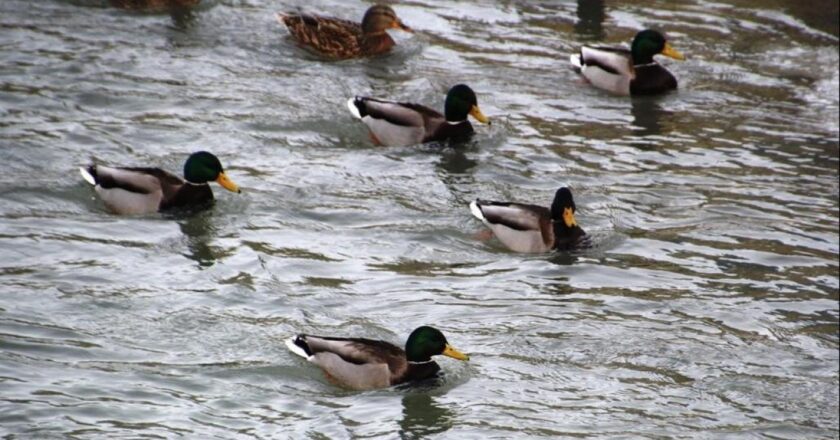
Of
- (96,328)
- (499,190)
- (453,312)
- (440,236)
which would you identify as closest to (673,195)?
(499,190)

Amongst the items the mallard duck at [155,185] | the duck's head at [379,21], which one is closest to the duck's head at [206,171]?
the mallard duck at [155,185]

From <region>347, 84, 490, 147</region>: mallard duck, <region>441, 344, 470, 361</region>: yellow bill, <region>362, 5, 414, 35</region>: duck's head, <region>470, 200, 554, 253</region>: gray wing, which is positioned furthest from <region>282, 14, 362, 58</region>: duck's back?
<region>441, 344, 470, 361</region>: yellow bill

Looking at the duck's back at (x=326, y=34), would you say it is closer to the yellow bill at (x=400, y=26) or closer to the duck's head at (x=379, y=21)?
the duck's head at (x=379, y=21)

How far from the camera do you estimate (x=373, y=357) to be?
10922 millimetres

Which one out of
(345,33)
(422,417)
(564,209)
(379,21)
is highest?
(379,21)

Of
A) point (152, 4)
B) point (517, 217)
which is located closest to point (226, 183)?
point (517, 217)

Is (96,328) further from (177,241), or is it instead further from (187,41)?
(187,41)

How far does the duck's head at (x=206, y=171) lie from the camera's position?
1423 centimetres

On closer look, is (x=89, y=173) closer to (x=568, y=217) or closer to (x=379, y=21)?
(x=568, y=217)

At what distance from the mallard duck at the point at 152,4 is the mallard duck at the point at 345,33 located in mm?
1395

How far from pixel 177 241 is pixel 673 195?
195 inches

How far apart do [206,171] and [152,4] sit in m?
5.69

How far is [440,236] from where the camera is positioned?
1397 cm

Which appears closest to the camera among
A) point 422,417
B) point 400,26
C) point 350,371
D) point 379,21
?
point 422,417
